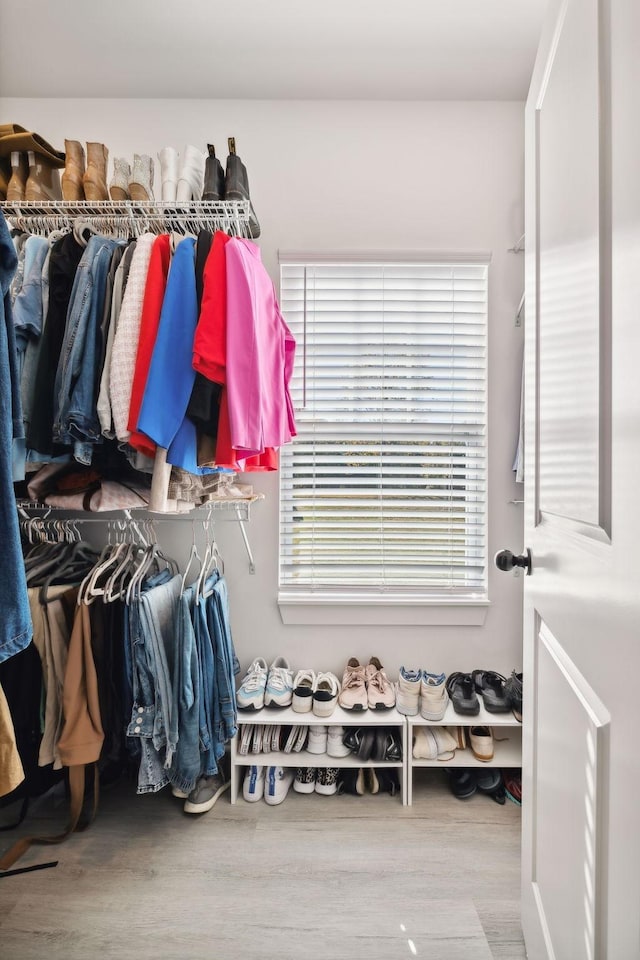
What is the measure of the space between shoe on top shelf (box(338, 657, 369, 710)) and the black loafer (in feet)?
1.09

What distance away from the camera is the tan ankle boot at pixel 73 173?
5.50 feet

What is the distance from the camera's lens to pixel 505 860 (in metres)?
1.53

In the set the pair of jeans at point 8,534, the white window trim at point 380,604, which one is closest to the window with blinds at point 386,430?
the white window trim at point 380,604

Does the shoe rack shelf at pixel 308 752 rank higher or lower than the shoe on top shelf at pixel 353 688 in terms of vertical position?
lower

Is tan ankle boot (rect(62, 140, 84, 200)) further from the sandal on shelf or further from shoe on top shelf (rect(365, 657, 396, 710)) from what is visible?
the sandal on shelf

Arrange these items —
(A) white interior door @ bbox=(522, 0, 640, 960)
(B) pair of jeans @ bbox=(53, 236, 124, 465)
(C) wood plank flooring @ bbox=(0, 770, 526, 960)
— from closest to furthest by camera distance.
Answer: (A) white interior door @ bbox=(522, 0, 640, 960) → (C) wood plank flooring @ bbox=(0, 770, 526, 960) → (B) pair of jeans @ bbox=(53, 236, 124, 465)

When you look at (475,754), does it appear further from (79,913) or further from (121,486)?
(121,486)

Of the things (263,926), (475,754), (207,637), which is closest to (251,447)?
(207,637)

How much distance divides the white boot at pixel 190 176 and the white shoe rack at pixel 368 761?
1806 mm

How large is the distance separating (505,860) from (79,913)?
1.23 m

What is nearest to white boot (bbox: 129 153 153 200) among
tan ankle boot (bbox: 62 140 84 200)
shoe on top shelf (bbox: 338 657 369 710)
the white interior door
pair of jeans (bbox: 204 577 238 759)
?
tan ankle boot (bbox: 62 140 84 200)

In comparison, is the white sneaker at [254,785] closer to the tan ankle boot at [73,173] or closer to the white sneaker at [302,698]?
the white sneaker at [302,698]

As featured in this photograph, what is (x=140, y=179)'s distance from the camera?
168 cm

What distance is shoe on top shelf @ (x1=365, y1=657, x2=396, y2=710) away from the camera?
6.01 feet
